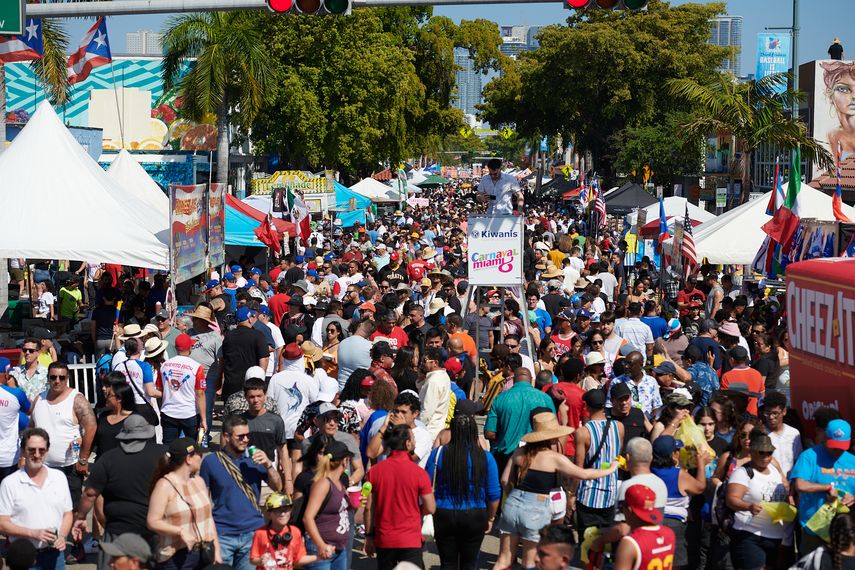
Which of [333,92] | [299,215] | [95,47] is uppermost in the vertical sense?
[95,47]

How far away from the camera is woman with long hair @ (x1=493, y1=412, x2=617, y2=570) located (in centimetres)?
721

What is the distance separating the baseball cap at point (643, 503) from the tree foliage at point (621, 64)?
54184 millimetres

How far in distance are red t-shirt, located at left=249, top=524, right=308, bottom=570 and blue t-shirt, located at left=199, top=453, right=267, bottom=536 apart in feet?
1.38

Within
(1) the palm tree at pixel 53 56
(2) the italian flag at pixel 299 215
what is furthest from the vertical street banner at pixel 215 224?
(2) the italian flag at pixel 299 215

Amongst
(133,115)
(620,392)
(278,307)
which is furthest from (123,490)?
(133,115)

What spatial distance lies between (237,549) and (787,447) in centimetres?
356

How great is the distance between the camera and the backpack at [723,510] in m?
7.11

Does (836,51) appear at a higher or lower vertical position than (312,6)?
higher

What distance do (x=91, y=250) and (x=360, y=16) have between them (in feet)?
112

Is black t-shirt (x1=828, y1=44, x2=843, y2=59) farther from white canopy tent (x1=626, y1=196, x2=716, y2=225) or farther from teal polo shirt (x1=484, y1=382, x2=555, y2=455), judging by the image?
teal polo shirt (x1=484, y1=382, x2=555, y2=455)

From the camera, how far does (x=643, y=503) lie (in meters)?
5.98

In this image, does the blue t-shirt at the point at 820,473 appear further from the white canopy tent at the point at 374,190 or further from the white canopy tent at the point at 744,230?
the white canopy tent at the point at 374,190

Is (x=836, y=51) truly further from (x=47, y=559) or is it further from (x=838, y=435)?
(x=47, y=559)

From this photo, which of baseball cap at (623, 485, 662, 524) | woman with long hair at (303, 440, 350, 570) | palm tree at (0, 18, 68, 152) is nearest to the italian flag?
palm tree at (0, 18, 68, 152)
